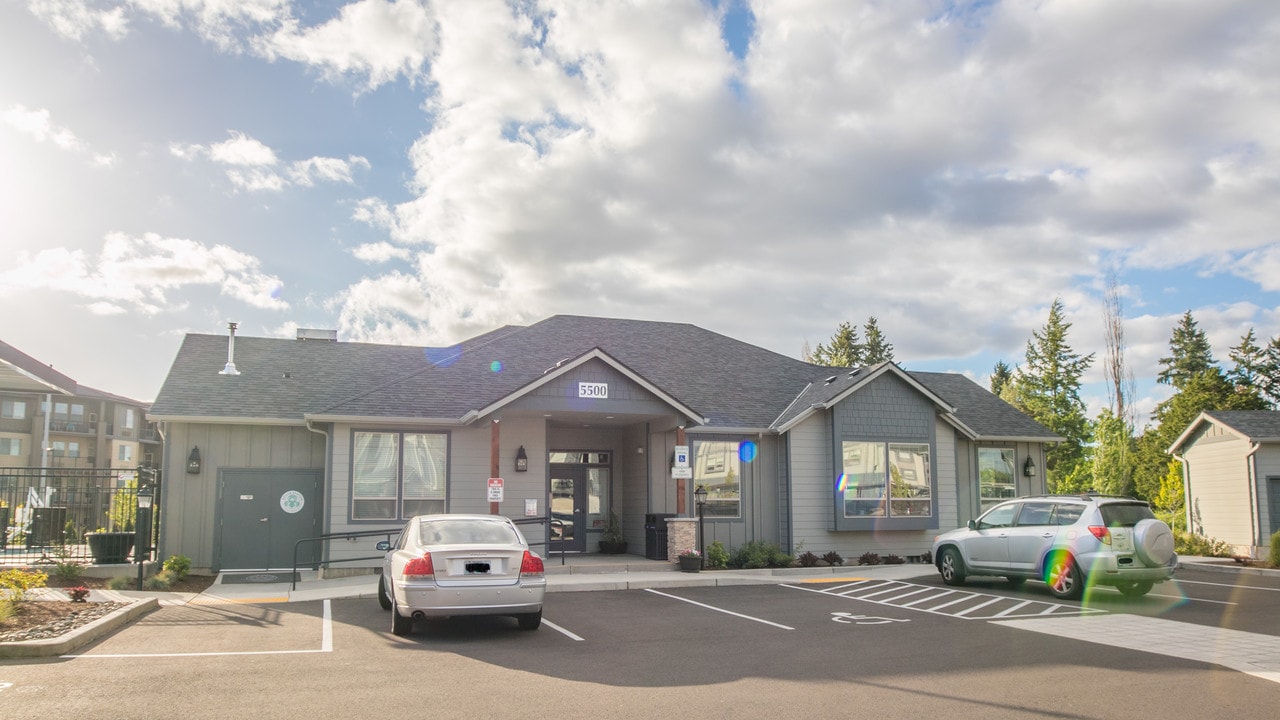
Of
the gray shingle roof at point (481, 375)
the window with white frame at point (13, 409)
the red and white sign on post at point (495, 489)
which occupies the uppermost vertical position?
the window with white frame at point (13, 409)

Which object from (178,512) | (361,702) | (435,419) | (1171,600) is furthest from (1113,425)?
(361,702)

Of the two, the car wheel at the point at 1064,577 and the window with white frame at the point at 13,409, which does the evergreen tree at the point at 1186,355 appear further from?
the window with white frame at the point at 13,409

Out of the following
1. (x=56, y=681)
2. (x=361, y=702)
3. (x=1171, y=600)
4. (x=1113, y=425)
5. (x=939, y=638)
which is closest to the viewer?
(x=361, y=702)

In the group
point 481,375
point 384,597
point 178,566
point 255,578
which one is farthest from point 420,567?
point 481,375

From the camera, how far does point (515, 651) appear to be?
9602 mm

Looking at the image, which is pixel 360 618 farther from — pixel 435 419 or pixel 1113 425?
pixel 1113 425

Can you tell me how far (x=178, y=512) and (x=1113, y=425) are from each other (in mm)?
39733

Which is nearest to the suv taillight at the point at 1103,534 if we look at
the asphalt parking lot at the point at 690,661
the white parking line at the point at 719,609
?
the asphalt parking lot at the point at 690,661

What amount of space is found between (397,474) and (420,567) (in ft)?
28.1

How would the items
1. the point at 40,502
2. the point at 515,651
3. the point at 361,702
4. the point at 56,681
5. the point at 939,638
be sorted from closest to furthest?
the point at 361,702
the point at 56,681
the point at 515,651
the point at 939,638
the point at 40,502

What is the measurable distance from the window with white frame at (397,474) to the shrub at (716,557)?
573 centimetres

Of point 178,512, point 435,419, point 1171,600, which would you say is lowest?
point 1171,600

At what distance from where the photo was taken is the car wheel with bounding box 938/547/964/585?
1627 cm

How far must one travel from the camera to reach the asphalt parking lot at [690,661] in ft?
24.1
